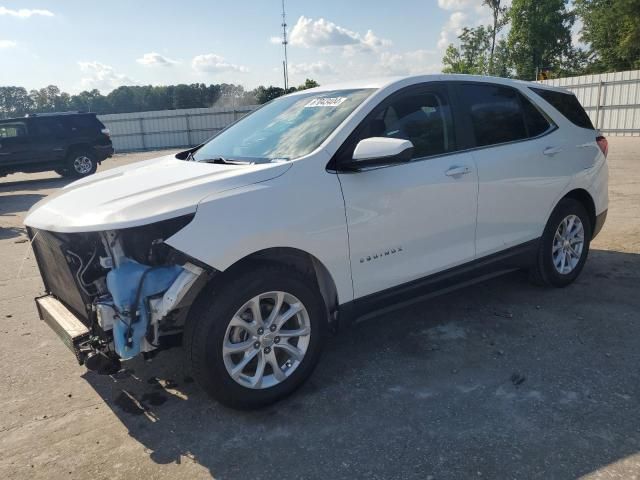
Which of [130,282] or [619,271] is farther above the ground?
[130,282]

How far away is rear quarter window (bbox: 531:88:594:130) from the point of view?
473 centimetres

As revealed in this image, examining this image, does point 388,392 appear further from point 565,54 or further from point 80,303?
point 565,54

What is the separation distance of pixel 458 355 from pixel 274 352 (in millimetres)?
1379

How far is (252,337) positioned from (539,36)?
5630 cm

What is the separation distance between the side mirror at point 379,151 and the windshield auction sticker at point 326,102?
587 mm

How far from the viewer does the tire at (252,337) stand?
2.84m

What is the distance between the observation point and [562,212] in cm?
469

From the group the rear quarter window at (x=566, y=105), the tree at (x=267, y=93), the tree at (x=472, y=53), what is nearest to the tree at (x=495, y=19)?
the tree at (x=472, y=53)

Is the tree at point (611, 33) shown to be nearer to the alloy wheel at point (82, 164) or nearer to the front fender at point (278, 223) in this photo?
the alloy wheel at point (82, 164)

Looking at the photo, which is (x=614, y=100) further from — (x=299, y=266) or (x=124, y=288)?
(x=124, y=288)

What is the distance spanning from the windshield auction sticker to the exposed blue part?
1.61 m

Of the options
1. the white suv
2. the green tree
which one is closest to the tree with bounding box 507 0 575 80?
the white suv

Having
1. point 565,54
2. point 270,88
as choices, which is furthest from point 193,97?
point 565,54

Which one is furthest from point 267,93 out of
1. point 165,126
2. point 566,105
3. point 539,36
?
point 566,105
